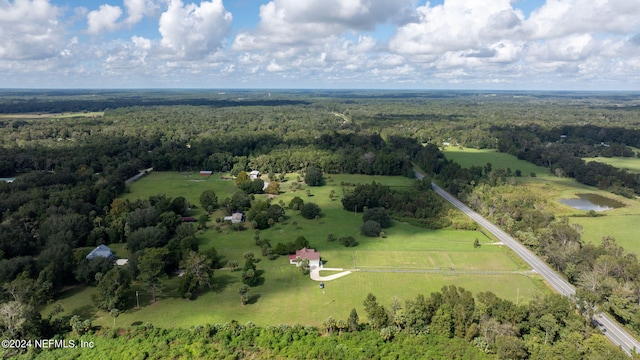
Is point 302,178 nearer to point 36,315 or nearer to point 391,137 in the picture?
point 391,137

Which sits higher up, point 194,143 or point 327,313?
point 194,143

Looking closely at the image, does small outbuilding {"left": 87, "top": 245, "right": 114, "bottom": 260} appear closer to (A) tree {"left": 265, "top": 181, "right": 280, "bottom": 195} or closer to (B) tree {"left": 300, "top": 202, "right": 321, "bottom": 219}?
(B) tree {"left": 300, "top": 202, "right": 321, "bottom": 219}

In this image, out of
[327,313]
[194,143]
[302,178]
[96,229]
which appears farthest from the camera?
[194,143]

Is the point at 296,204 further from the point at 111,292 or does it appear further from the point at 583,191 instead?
the point at 583,191

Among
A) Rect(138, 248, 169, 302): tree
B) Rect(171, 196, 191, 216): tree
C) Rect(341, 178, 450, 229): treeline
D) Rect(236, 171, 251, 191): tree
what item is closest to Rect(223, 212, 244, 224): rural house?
Rect(171, 196, 191, 216): tree

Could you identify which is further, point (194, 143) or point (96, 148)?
point (194, 143)

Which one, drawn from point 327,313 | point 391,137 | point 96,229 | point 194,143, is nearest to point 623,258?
point 327,313
